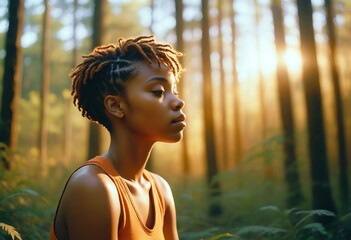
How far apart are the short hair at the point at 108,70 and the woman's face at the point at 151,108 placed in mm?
55

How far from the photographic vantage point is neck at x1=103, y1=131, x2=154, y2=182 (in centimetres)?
231

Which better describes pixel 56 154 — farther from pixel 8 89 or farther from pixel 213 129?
pixel 8 89

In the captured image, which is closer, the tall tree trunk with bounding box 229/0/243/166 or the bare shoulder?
the bare shoulder

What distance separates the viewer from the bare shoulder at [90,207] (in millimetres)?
1904

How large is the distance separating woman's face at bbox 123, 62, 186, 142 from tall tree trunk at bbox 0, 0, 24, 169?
3991mm

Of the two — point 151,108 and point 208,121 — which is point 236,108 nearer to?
point 208,121

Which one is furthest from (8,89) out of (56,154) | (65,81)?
(56,154)

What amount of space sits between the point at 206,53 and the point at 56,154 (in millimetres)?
21374

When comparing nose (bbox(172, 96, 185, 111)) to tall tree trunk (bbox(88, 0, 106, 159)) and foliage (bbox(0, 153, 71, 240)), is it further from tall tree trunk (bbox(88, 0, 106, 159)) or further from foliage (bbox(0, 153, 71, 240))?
tall tree trunk (bbox(88, 0, 106, 159))

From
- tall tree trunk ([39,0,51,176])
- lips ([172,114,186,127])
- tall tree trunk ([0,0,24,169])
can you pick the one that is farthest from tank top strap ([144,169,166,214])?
tall tree trunk ([39,0,51,176])

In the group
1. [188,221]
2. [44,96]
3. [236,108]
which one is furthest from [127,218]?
[236,108]

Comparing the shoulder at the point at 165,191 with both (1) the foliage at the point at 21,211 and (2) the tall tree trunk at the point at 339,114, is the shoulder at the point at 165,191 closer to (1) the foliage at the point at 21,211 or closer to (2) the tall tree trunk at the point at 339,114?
(1) the foliage at the point at 21,211

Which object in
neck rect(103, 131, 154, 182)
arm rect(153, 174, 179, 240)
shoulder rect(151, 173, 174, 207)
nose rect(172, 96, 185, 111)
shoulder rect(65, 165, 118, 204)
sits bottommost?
arm rect(153, 174, 179, 240)

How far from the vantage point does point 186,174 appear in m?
14.6
